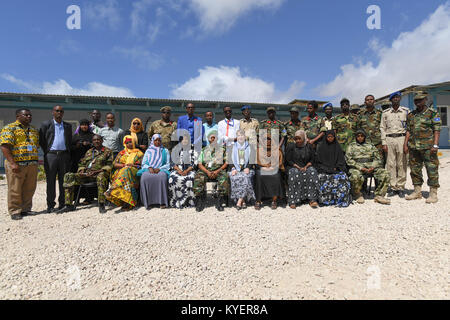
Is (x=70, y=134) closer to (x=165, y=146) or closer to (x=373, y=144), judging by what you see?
(x=165, y=146)

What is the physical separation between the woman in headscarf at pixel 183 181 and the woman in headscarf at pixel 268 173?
1260mm

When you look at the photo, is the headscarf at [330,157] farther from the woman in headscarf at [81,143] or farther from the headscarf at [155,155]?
the woman in headscarf at [81,143]

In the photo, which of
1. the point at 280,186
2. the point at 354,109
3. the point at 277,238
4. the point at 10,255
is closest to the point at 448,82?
the point at 354,109

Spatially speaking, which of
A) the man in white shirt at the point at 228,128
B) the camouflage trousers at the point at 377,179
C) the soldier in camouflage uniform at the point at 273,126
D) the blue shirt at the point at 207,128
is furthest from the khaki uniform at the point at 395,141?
the blue shirt at the point at 207,128

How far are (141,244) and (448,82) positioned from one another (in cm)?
1617

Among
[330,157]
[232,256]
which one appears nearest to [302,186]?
[330,157]

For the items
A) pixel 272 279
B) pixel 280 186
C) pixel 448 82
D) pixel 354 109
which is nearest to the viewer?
pixel 272 279

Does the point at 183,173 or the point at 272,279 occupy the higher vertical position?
the point at 183,173

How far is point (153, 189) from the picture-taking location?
432 cm

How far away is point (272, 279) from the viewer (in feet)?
6.27

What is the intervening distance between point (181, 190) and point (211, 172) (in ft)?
2.19

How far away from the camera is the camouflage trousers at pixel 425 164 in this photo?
4.13 meters
